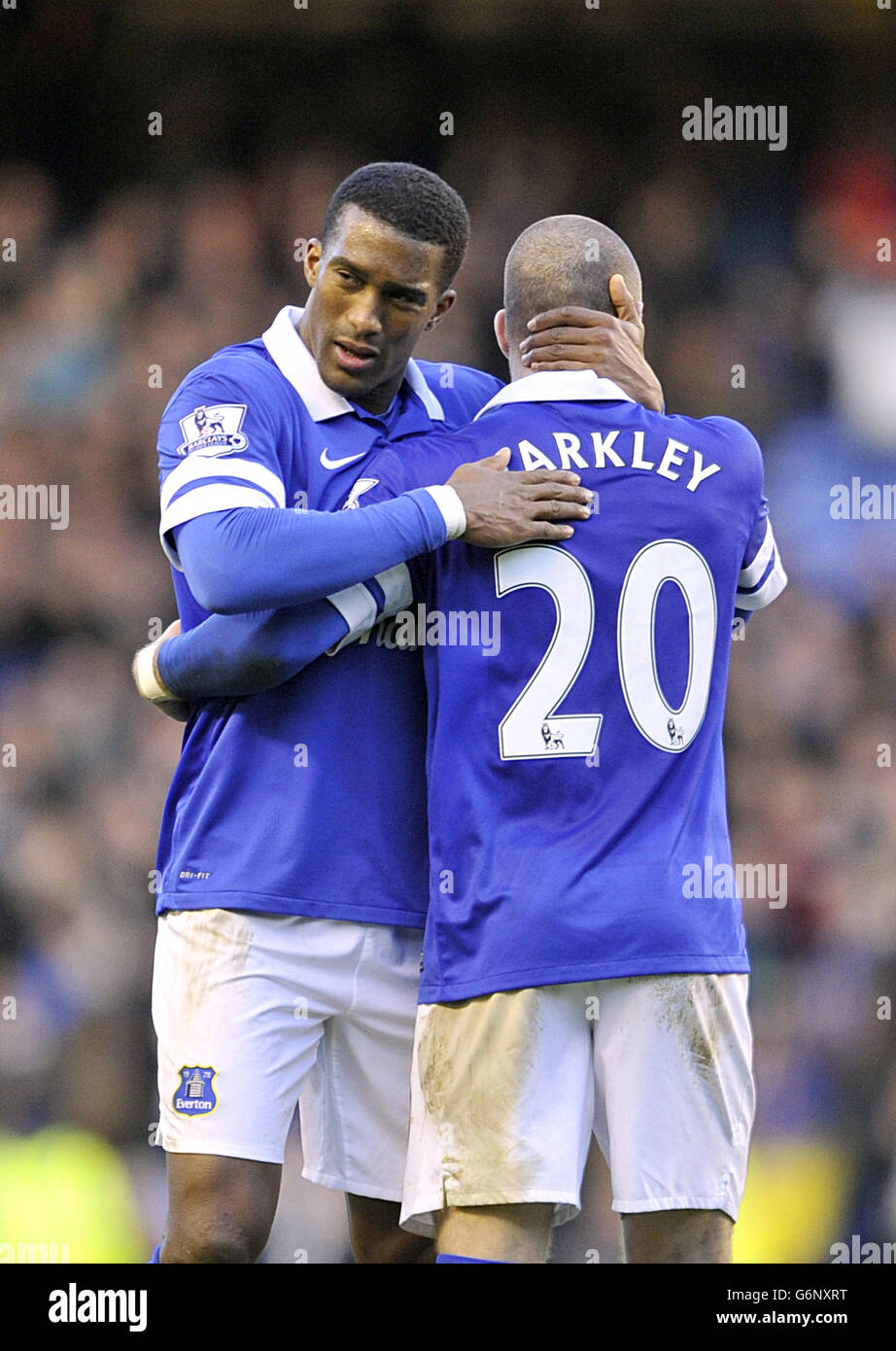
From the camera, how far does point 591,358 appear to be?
93.7 inches

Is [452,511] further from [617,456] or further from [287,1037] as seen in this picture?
[287,1037]

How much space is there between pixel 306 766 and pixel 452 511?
471 millimetres

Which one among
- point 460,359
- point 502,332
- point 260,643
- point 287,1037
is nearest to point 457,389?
point 502,332

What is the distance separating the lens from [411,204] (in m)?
2.50

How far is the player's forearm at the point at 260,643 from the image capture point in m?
2.36

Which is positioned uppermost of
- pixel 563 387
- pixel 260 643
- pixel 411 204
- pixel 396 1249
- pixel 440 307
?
pixel 411 204

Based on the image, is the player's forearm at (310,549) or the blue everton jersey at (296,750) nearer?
the player's forearm at (310,549)

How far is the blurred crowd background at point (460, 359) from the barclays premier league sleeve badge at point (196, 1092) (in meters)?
1.99

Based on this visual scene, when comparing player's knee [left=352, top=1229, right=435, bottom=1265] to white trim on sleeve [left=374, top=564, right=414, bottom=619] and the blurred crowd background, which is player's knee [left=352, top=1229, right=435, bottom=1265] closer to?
white trim on sleeve [left=374, top=564, right=414, bottom=619]

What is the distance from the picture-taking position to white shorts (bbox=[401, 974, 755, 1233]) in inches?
84.9

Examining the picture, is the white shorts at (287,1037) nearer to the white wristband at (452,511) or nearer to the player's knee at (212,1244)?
the player's knee at (212,1244)

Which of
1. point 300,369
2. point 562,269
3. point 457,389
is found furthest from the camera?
point 457,389

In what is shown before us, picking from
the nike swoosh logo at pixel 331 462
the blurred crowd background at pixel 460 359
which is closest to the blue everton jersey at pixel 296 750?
the nike swoosh logo at pixel 331 462

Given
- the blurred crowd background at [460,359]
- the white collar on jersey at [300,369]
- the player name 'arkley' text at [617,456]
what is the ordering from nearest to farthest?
the player name 'arkley' text at [617,456], the white collar on jersey at [300,369], the blurred crowd background at [460,359]
